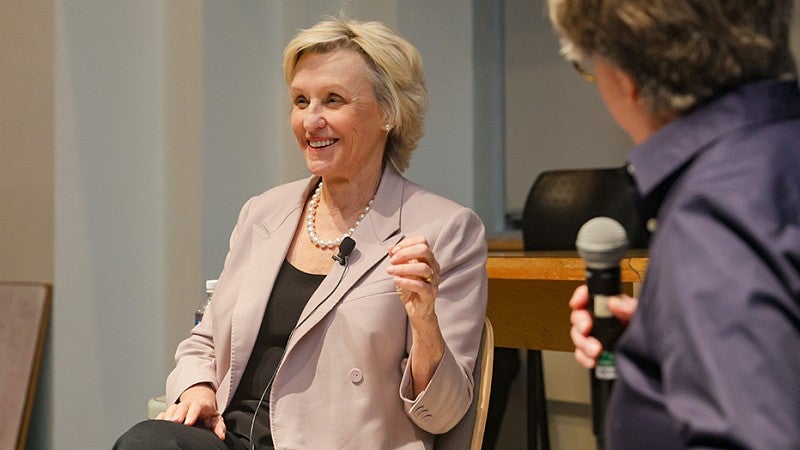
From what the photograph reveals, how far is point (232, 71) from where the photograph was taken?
340cm

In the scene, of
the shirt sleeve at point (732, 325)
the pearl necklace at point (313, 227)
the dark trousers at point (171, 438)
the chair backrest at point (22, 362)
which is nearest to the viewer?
the shirt sleeve at point (732, 325)

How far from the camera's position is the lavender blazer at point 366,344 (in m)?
1.91

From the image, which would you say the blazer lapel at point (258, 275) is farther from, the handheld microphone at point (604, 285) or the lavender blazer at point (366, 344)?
the handheld microphone at point (604, 285)

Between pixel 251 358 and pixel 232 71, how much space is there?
1581mm

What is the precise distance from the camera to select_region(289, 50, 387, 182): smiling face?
221 centimetres

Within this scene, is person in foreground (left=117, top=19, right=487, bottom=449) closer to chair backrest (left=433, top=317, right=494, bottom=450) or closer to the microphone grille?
chair backrest (left=433, top=317, right=494, bottom=450)

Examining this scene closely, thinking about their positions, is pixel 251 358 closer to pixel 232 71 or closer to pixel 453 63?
pixel 232 71

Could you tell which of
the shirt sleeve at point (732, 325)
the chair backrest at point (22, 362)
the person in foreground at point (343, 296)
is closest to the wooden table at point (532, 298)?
the person in foreground at point (343, 296)

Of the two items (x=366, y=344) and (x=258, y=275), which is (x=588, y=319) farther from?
(x=258, y=275)

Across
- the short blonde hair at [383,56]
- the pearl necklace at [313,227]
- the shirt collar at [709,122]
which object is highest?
the short blonde hair at [383,56]

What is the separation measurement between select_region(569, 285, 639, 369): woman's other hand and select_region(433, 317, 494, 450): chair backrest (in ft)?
2.56

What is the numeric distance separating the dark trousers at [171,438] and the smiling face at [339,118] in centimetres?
65

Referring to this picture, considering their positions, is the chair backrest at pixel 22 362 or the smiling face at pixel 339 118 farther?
the chair backrest at pixel 22 362

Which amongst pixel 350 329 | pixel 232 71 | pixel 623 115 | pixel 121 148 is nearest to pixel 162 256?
pixel 121 148
